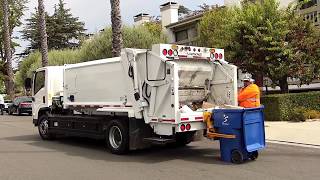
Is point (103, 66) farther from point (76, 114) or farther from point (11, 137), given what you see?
point (11, 137)

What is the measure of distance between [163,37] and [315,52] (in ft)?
69.0

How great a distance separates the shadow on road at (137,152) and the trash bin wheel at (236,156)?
0.27 m

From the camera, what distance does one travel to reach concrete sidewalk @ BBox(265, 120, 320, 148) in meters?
13.7

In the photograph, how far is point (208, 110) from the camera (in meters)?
11.1

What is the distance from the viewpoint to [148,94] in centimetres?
1112

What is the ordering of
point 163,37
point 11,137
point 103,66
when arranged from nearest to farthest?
point 103,66, point 11,137, point 163,37

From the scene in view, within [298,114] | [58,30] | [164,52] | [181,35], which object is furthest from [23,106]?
[58,30]

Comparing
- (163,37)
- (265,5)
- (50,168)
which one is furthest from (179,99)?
(163,37)

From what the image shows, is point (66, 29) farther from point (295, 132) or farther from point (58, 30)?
point (295, 132)

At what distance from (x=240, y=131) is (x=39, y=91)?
8.18 meters

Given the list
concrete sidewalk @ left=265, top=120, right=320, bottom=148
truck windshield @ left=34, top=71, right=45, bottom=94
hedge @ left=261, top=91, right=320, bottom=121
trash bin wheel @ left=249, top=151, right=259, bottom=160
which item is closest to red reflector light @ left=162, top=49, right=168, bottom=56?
trash bin wheel @ left=249, top=151, right=259, bottom=160

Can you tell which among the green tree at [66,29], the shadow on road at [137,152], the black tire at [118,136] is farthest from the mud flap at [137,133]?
the green tree at [66,29]

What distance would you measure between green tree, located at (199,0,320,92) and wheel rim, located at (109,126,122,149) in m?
9.81

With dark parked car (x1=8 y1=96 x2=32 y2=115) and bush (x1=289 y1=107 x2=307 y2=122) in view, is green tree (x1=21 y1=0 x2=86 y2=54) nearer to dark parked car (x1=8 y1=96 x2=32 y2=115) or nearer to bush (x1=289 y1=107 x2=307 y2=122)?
dark parked car (x1=8 y1=96 x2=32 y2=115)
